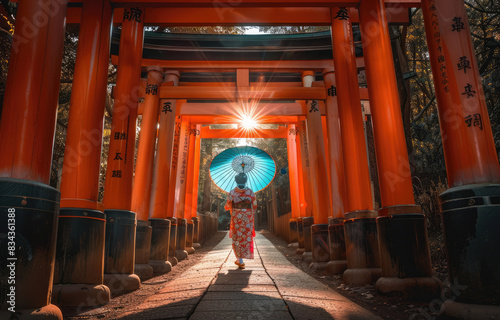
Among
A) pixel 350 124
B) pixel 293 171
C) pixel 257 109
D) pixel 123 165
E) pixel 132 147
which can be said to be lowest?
pixel 123 165

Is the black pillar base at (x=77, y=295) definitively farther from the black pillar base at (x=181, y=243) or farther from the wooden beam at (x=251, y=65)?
the wooden beam at (x=251, y=65)

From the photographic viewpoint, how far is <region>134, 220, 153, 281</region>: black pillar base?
545cm

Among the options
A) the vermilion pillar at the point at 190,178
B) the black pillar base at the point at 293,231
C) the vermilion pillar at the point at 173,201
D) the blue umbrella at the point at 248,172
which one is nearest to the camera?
the vermilion pillar at the point at 173,201

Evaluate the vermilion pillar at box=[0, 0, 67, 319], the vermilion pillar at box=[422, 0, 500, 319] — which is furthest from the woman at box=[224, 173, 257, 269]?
the vermilion pillar at box=[0, 0, 67, 319]

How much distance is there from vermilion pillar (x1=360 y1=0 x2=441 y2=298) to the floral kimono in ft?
9.50

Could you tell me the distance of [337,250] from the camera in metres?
5.82

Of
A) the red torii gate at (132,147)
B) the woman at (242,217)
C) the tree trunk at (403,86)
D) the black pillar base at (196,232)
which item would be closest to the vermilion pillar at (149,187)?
the red torii gate at (132,147)

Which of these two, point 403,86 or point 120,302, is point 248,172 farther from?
point 120,302

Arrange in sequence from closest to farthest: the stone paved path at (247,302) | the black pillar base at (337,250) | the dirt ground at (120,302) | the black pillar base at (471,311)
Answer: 1. the black pillar base at (471,311)
2. the stone paved path at (247,302)
3. the dirt ground at (120,302)
4. the black pillar base at (337,250)

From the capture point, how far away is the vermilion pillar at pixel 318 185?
679 cm

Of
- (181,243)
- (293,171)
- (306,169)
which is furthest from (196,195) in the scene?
(306,169)

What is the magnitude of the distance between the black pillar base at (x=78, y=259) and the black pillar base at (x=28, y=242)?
3.05ft

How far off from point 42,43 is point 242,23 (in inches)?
140

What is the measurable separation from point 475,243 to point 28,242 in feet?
10.8
